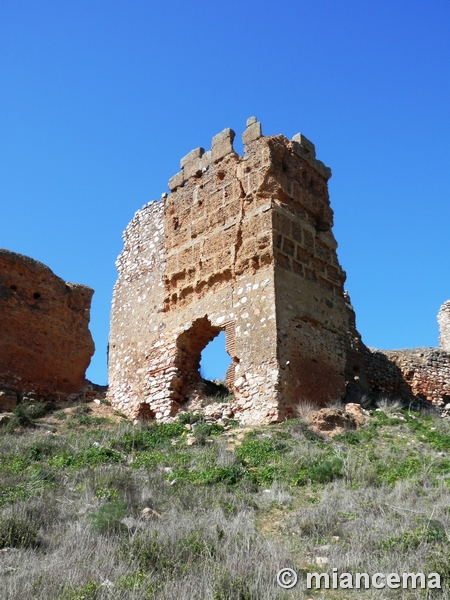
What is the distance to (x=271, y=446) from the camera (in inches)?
381

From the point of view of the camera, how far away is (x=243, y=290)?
12.7 m

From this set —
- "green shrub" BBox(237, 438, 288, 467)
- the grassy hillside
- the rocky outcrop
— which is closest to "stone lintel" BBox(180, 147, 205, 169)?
the rocky outcrop

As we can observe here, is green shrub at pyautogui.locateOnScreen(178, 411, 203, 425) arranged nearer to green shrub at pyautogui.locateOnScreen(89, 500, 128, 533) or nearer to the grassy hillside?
the grassy hillside

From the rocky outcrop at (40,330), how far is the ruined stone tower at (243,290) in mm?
1066

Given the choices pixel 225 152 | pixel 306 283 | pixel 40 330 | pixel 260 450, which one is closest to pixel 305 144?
pixel 225 152

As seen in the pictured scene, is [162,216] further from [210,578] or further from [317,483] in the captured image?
[210,578]

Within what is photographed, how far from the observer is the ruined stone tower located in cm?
1198

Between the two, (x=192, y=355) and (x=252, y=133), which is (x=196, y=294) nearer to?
(x=192, y=355)

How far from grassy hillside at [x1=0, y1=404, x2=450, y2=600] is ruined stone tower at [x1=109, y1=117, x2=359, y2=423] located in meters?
1.45

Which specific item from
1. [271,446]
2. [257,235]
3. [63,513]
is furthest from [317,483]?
[257,235]

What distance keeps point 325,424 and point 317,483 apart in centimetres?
258

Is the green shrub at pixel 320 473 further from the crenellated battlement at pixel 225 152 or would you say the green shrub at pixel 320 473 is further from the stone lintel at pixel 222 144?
the stone lintel at pixel 222 144

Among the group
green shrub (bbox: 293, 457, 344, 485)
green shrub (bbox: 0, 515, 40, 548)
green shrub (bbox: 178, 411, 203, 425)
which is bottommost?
green shrub (bbox: 0, 515, 40, 548)

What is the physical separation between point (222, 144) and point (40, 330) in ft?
19.4
